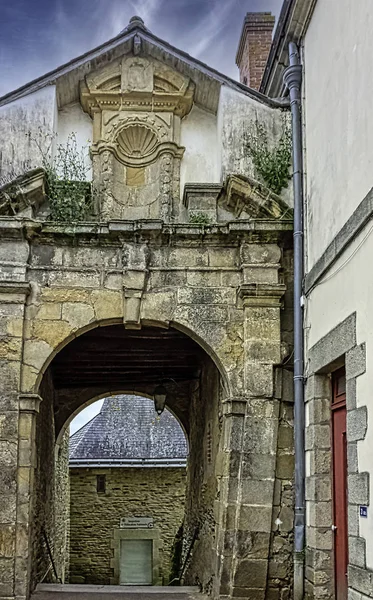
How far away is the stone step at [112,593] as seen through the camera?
672cm

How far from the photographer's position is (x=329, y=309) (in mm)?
5125

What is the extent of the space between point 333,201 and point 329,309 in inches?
29.8

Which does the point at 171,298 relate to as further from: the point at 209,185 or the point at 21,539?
the point at 21,539

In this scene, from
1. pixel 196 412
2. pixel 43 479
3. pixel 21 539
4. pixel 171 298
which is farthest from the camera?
pixel 196 412

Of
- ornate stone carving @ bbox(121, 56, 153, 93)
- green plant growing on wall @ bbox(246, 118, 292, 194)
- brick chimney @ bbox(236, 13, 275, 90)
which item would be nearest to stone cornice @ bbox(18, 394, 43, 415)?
green plant growing on wall @ bbox(246, 118, 292, 194)

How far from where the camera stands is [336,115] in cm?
509

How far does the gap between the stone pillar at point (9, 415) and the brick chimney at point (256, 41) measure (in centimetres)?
510

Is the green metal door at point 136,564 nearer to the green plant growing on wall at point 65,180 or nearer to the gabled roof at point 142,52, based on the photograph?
the green plant growing on wall at point 65,180

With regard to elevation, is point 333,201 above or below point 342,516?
above

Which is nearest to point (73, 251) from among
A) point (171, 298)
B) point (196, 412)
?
point (171, 298)

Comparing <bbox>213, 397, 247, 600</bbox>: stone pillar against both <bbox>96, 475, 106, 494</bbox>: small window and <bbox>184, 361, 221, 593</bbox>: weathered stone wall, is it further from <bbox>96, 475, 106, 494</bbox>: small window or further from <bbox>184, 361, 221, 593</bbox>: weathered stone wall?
<bbox>96, 475, 106, 494</bbox>: small window

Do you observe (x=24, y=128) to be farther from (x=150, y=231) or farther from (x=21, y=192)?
(x=150, y=231)

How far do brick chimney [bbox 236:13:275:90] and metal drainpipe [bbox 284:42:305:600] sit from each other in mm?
3501

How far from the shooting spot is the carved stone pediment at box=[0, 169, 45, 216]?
6.34 metres
